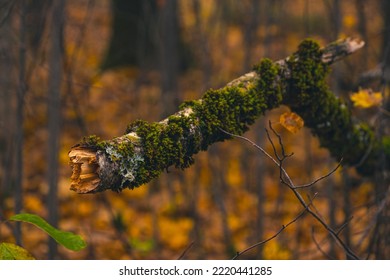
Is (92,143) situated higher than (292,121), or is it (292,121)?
(292,121)

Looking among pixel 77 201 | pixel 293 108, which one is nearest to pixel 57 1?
pixel 293 108

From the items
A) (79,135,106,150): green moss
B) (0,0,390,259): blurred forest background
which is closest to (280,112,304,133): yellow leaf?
(0,0,390,259): blurred forest background

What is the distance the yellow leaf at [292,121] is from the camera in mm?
2904

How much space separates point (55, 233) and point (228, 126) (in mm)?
872

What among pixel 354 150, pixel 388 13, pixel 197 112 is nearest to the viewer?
pixel 197 112

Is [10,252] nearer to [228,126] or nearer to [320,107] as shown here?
[228,126]

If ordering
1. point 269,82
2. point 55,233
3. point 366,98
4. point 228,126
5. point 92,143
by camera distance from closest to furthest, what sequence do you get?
point 92,143 → point 55,233 → point 228,126 → point 269,82 → point 366,98

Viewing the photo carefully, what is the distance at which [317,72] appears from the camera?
305cm

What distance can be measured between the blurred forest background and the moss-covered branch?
0.45 m

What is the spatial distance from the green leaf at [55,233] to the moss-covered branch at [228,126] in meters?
0.21

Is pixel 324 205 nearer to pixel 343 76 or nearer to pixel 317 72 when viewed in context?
pixel 343 76

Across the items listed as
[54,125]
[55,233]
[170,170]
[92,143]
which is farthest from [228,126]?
[54,125]

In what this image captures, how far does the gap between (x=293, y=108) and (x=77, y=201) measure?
4293 millimetres

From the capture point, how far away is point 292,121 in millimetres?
2947
